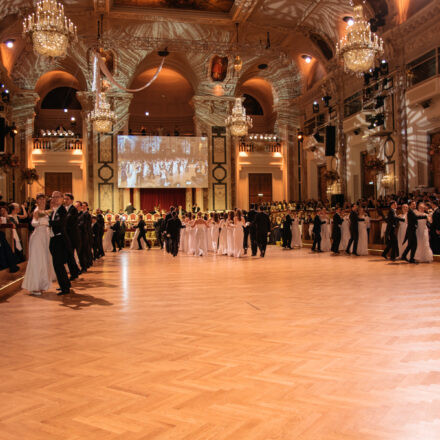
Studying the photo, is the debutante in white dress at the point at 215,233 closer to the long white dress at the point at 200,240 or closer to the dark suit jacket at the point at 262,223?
the long white dress at the point at 200,240

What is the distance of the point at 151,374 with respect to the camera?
322cm

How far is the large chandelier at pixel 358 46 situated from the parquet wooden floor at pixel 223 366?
24.4ft

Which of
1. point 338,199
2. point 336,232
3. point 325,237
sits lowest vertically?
point 325,237

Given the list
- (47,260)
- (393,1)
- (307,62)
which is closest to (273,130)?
(307,62)

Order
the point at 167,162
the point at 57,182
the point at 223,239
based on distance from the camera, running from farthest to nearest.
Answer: the point at 57,182, the point at 167,162, the point at 223,239

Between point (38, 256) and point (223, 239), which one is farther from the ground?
point (38, 256)

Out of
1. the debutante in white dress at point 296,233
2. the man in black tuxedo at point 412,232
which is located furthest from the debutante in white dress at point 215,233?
the man in black tuxedo at point 412,232

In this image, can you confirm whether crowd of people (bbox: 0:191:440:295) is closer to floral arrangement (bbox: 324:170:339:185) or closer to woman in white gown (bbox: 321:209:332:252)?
woman in white gown (bbox: 321:209:332:252)

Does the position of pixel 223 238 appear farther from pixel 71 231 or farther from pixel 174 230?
pixel 71 231

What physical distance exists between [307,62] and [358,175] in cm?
816

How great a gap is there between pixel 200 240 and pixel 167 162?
11.0 m

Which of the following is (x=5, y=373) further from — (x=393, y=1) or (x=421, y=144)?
(x=393, y=1)

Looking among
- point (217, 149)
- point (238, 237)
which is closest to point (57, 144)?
point (217, 149)

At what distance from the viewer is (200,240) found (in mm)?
15445
